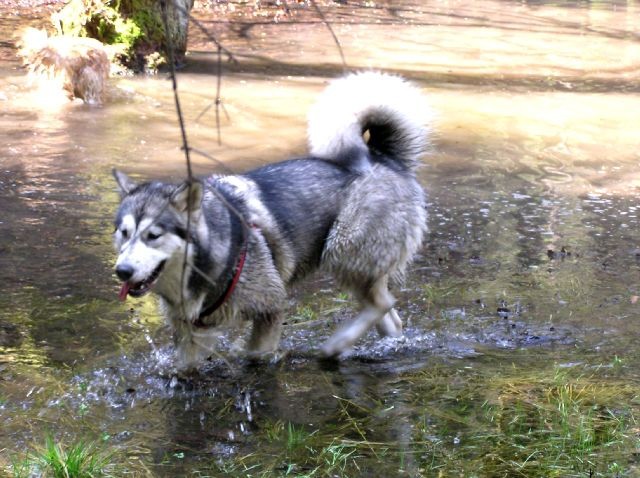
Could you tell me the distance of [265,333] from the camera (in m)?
4.65

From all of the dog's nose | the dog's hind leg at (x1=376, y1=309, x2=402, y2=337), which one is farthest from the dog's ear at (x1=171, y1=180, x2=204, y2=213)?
the dog's hind leg at (x1=376, y1=309, x2=402, y2=337)

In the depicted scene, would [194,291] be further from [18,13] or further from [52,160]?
[18,13]

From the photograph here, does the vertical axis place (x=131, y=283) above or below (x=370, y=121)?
below

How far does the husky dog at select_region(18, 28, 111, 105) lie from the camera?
31.9ft

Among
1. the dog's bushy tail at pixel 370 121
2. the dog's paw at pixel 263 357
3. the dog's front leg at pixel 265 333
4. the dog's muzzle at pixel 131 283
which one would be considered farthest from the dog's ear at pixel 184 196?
the dog's bushy tail at pixel 370 121

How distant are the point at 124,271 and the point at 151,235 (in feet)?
0.80

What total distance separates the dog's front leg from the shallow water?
113 mm

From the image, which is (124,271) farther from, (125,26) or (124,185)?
(125,26)

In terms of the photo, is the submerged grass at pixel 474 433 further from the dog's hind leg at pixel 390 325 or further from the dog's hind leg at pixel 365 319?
the dog's hind leg at pixel 390 325

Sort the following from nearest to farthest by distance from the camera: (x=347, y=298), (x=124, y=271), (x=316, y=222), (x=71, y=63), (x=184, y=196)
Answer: (x=124, y=271) < (x=184, y=196) < (x=316, y=222) < (x=347, y=298) < (x=71, y=63)

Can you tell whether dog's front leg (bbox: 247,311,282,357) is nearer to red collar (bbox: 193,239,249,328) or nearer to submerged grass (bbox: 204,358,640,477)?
red collar (bbox: 193,239,249,328)

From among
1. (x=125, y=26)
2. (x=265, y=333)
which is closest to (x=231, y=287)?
(x=265, y=333)

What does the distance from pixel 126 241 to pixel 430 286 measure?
2.36 metres

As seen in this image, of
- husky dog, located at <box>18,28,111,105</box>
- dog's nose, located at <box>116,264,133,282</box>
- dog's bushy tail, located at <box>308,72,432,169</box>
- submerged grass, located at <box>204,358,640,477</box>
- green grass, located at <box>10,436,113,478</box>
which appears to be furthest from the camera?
Result: husky dog, located at <box>18,28,111,105</box>
